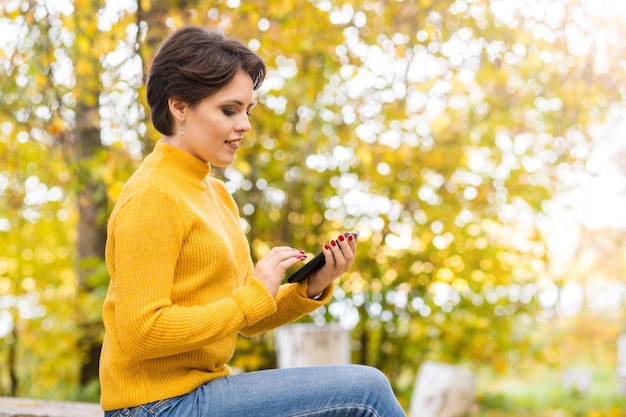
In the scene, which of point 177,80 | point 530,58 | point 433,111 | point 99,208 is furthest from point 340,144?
point 177,80

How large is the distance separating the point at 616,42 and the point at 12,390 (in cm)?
583

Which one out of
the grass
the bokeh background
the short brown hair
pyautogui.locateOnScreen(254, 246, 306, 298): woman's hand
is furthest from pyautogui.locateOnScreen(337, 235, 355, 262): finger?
the grass

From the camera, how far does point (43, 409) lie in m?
2.92

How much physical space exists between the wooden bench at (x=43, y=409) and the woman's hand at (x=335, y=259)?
130cm

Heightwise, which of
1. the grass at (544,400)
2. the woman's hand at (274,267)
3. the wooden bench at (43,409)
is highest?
the woman's hand at (274,267)

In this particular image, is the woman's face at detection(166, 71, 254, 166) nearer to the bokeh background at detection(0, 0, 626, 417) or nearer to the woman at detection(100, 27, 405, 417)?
the woman at detection(100, 27, 405, 417)

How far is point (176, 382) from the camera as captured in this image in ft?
6.16

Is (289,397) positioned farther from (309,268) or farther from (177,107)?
(177,107)

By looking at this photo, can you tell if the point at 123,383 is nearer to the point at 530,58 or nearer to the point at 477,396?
the point at 530,58

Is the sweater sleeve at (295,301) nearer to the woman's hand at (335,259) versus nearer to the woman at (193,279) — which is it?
the woman's hand at (335,259)

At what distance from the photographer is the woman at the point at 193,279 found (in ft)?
5.72

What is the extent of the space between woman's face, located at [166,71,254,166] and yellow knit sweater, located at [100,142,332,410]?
0.15 ft

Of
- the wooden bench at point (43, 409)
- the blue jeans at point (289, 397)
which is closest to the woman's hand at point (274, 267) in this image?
the blue jeans at point (289, 397)

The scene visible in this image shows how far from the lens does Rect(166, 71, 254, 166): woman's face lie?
1.95 meters
